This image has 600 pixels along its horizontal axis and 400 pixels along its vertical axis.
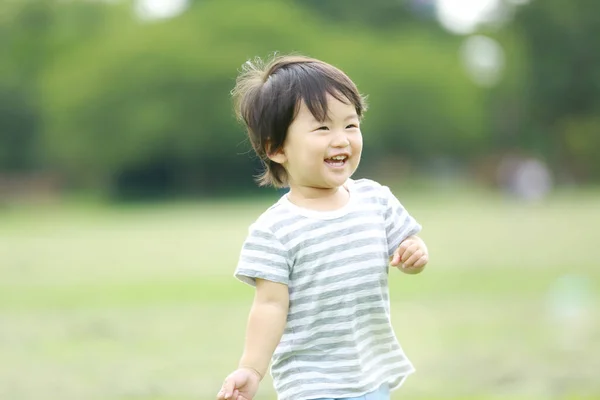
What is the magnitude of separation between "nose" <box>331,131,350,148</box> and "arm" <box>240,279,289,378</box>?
366 mm

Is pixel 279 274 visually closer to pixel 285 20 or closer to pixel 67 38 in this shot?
pixel 285 20

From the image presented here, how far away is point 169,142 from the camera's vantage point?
141 ft

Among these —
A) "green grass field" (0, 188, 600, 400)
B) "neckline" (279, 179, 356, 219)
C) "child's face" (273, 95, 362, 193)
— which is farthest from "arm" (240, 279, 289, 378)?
"green grass field" (0, 188, 600, 400)

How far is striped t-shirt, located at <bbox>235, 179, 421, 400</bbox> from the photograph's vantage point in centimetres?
261

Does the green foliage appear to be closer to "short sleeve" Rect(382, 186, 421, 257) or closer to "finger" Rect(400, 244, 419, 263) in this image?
"short sleeve" Rect(382, 186, 421, 257)

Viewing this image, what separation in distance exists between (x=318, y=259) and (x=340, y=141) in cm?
29

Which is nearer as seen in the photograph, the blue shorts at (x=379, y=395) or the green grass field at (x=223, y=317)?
the blue shorts at (x=379, y=395)

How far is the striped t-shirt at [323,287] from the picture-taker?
2.61 metres

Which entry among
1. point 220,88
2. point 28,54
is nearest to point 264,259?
point 220,88

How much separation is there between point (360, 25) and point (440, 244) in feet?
127

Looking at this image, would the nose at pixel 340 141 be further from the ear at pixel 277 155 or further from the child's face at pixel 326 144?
the ear at pixel 277 155

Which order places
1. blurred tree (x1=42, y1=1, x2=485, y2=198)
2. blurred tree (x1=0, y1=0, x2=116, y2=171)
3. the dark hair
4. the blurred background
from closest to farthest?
the dark hair < the blurred background < blurred tree (x1=42, y1=1, x2=485, y2=198) < blurred tree (x1=0, y1=0, x2=116, y2=171)

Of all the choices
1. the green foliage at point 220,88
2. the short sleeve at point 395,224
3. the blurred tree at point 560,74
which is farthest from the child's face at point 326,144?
the blurred tree at point 560,74

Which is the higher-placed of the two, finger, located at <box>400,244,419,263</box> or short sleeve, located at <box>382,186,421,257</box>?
short sleeve, located at <box>382,186,421,257</box>
